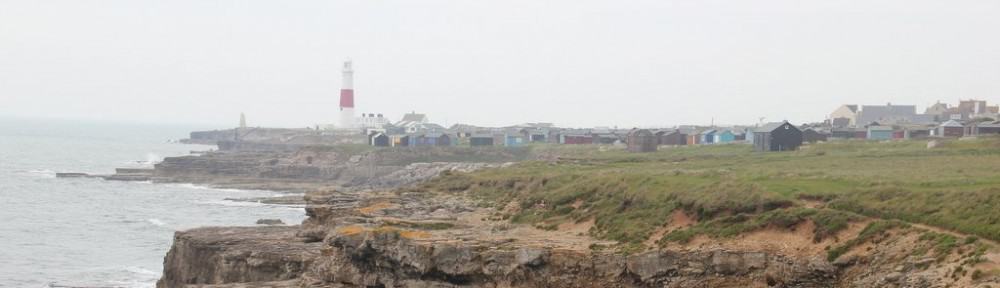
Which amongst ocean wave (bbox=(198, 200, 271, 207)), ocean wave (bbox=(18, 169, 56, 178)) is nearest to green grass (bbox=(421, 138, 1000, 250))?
ocean wave (bbox=(198, 200, 271, 207))

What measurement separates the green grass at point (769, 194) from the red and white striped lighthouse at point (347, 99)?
367ft

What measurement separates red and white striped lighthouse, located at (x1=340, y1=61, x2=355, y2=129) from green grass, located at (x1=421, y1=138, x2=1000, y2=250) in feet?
367

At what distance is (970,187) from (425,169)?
66.1 m

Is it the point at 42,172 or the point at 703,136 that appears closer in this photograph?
the point at 703,136

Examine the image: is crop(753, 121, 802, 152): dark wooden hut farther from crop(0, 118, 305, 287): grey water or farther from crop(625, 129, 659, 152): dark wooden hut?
crop(0, 118, 305, 287): grey water

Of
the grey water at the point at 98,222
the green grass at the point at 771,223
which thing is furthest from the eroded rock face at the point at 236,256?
the green grass at the point at 771,223

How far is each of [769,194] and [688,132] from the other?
234 ft

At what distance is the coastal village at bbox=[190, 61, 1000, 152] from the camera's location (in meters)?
75.4

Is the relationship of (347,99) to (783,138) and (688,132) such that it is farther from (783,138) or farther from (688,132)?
(783,138)

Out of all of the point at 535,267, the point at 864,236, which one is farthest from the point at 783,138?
the point at 864,236

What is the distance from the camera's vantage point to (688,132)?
328ft

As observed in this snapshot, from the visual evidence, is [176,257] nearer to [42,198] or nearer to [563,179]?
[563,179]

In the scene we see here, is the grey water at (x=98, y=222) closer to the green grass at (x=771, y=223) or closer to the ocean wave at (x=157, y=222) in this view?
the ocean wave at (x=157, y=222)

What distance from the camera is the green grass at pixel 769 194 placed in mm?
26109
